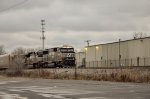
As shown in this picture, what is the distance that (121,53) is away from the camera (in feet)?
253

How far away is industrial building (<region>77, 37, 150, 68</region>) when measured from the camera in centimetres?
6888

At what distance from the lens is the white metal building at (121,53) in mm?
68875

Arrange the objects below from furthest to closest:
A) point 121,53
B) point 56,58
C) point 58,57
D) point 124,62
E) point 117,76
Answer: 1. point 121,53
2. point 124,62
3. point 56,58
4. point 58,57
5. point 117,76

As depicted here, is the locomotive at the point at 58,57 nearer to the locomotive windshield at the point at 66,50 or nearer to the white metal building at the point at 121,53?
the locomotive windshield at the point at 66,50

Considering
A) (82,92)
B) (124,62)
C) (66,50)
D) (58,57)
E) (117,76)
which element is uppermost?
(66,50)

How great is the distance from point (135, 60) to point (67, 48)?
1321 centimetres

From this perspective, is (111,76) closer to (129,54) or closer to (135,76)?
(135,76)

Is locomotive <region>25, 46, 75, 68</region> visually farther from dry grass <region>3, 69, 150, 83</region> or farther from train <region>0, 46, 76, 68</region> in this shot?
dry grass <region>3, 69, 150, 83</region>

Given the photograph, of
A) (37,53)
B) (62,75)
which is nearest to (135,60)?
(37,53)

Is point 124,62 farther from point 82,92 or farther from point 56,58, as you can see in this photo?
point 82,92

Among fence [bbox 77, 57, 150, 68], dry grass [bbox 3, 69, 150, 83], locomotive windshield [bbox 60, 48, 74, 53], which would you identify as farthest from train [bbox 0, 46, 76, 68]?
dry grass [bbox 3, 69, 150, 83]

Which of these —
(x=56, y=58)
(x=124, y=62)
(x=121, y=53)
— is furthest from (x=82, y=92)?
(x=121, y=53)

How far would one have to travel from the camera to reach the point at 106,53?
271 feet

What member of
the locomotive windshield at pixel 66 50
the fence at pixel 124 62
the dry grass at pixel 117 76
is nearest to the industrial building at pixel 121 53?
the fence at pixel 124 62
